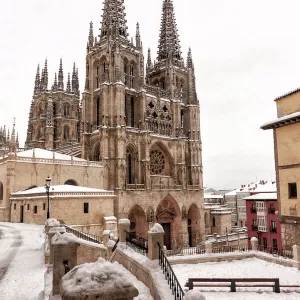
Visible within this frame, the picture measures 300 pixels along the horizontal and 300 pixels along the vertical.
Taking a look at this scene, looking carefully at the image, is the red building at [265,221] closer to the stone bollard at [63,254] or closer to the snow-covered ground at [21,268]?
the snow-covered ground at [21,268]

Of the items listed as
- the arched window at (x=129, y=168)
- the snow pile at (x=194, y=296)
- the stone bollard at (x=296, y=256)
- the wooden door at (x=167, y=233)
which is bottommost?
the wooden door at (x=167, y=233)

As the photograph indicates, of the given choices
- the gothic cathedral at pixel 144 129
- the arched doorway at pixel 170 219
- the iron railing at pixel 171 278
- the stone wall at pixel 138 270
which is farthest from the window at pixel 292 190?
the arched doorway at pixel 170 219

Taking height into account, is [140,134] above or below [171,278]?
above

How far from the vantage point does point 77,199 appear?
84.3 feet

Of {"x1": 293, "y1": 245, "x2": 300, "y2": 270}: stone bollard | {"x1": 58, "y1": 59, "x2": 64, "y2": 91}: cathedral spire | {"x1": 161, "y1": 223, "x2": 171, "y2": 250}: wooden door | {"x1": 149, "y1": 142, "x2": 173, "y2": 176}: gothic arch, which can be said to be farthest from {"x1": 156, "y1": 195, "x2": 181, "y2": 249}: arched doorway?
{"x1": 58, "y1": 59, "x2": 64, "y2": 91}: cathedral spire

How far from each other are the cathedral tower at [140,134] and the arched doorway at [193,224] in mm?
142

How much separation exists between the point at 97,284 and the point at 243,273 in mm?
12495

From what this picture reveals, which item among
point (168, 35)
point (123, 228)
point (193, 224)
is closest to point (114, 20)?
point (168, 35)

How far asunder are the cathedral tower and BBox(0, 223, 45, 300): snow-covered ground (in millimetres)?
20744

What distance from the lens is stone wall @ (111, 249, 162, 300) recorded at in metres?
9.14

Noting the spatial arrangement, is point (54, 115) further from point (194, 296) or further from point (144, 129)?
point (194, 296)

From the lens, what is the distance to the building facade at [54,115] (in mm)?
55344

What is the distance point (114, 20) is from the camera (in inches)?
1703

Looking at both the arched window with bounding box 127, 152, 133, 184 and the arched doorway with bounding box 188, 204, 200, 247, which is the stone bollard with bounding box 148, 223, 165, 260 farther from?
the arched doorway with bounding box 188, 204, 200, 247
